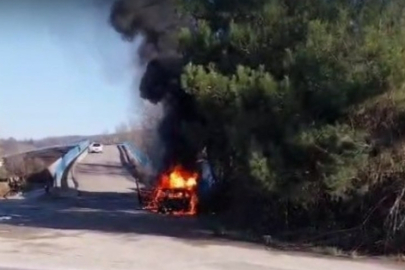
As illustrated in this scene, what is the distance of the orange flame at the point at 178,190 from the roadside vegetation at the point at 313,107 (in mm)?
6515

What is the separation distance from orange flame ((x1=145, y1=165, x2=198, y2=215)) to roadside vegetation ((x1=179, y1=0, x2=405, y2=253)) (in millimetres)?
6515

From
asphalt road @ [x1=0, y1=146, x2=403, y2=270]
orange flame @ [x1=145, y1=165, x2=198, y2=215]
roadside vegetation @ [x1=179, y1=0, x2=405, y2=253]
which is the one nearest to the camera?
asphalt road @ [x1=0, y1=146, x2=403, y2=270]

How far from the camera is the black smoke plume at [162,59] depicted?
24.7m

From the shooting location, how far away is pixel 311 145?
57.4ft

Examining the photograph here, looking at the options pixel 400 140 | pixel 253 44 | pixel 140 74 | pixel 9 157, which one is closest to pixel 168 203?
pixel 140 74

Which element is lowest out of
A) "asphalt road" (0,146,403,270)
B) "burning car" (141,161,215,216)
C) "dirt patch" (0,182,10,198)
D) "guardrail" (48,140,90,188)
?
"asphalt road" (0,146,403,270)

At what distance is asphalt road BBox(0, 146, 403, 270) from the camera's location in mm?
15742

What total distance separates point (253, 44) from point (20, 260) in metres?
6.81

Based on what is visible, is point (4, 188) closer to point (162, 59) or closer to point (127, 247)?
point (162, 59)

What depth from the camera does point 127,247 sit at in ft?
58.5

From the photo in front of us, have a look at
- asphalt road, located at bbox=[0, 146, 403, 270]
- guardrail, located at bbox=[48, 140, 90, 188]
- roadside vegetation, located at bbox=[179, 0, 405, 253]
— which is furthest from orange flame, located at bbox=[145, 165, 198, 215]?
guardrail, located at bbox=[48, 140, 90, 188]

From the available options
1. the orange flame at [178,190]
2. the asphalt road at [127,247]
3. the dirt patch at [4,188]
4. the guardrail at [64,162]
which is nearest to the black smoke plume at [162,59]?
the orange flame at [178,190]

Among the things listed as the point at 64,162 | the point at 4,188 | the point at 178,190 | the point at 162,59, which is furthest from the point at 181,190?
the point at 64,162

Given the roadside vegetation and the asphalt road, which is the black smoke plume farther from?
the roadside vegetation
